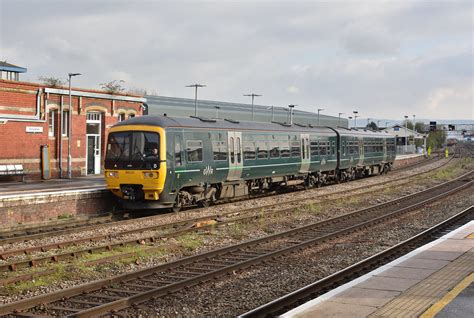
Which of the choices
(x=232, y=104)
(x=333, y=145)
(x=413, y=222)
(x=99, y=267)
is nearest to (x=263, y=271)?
(x=99, y=267)

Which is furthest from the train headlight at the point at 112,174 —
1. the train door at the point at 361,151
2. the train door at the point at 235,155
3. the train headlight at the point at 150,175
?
the train door at the point at 361,151

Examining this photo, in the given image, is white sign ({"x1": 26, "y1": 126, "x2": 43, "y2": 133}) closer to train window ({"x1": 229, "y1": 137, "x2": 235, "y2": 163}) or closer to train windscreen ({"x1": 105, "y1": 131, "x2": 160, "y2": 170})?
train windscreen ({"x1": 105, "y1": 131, "x2": 160, "y2": 170})

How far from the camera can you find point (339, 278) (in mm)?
9586

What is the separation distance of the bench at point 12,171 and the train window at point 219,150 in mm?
10893

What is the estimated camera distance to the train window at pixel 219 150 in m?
20.0

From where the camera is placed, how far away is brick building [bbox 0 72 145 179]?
1057 inches

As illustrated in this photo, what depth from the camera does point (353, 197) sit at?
24.2 metres

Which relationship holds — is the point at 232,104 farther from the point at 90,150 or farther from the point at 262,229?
the point at 262,229

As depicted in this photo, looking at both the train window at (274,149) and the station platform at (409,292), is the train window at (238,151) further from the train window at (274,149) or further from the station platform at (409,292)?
the station platform at (409,292)

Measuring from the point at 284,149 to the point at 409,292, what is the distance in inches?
671

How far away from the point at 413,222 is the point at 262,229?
4822 mm

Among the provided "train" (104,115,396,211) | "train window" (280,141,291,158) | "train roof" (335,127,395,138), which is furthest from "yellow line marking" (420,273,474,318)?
"train roof" (335,127,395,138)

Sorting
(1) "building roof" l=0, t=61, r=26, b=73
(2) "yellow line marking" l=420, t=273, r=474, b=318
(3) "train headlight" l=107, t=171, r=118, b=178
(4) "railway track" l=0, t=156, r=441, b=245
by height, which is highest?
(1) "building roof" l=0, t=61, r=26, b=73

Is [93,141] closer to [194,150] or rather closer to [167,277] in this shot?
[194,150]
